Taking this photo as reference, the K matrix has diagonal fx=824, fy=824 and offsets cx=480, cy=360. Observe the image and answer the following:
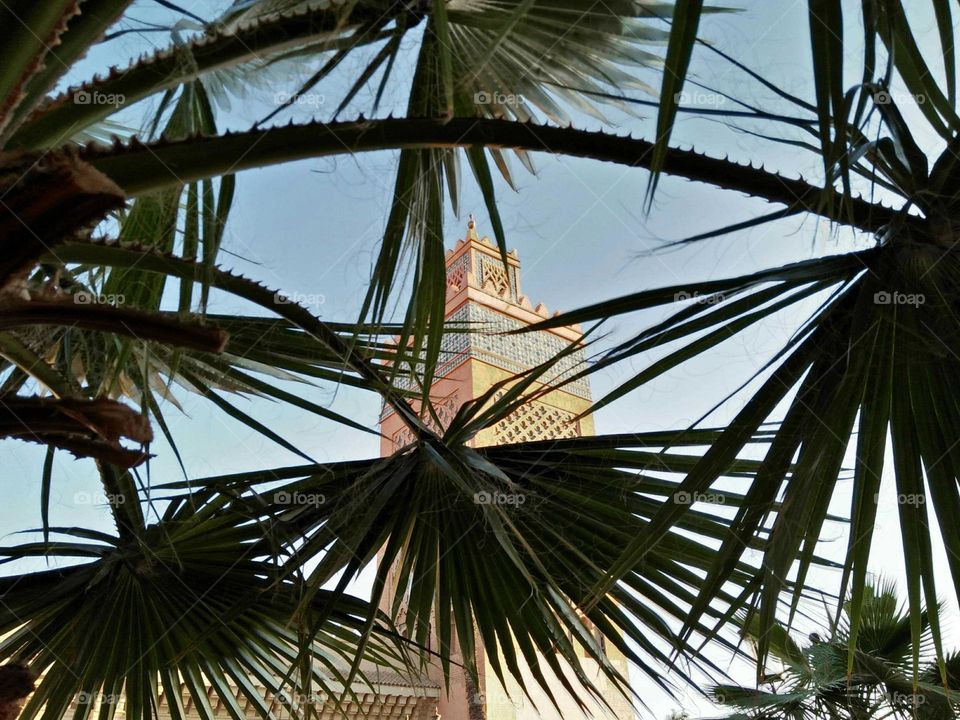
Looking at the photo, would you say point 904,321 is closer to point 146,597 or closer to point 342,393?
point 342,393

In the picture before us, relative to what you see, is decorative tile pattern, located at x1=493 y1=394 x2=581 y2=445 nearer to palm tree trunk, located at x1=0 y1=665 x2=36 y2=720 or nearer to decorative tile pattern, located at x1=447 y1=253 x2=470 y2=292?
decorative tile pattern, located at x1=447 y1=253 x2=470 y2=292

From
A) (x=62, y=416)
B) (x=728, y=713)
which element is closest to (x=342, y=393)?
(x=62, y=416)

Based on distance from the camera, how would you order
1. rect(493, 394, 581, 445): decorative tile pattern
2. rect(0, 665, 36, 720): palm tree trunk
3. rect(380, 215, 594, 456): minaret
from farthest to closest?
rect(493, 394, 581, 445): decorative tile pattern, rect(380, 215, 594, 456): minaret, rect(0, 665, 36, 720): palm tree trunk

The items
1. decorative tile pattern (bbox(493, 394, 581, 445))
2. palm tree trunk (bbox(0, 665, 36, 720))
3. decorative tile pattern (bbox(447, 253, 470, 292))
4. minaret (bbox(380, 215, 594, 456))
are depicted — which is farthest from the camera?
decorative tile pattern (bbox(493, 394, 581, 445))

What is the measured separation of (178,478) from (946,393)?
1.72 m

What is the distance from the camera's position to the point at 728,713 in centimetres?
426

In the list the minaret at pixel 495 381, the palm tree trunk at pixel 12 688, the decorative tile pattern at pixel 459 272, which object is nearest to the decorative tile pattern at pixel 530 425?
the minaret at pixel 495 381

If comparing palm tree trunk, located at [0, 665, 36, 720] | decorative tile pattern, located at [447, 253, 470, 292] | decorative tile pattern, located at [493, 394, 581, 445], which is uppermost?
decorative tile pattern, located at [447, 253, 470, 292]

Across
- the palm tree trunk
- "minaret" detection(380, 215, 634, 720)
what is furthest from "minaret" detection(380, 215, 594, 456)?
the palm tree trunk

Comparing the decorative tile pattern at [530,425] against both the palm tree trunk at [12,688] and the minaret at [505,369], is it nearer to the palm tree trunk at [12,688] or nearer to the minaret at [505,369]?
the minaret at [505,369]

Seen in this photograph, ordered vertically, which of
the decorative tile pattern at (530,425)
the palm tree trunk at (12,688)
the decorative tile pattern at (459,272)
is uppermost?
the decorative tile pattern at (459,272)

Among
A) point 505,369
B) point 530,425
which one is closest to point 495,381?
point 505,369

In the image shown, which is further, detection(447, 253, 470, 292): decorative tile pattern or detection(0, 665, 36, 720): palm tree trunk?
detection(447, 253, 470, 292): decorative tile pattern

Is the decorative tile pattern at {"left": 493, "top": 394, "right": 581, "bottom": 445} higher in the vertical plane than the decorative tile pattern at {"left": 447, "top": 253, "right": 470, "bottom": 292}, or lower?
lower
